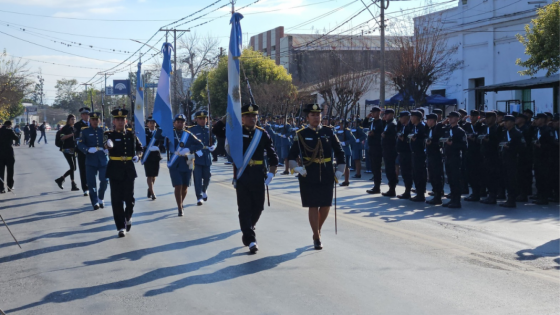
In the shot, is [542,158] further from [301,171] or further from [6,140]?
[6,140]

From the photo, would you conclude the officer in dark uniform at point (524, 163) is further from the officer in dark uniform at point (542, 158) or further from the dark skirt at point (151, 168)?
the dark skirt at point (151, 168)

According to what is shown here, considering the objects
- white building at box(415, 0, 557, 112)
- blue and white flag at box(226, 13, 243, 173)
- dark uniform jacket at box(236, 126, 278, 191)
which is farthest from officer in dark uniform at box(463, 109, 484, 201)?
white building at box(415, 0, 557, 112)

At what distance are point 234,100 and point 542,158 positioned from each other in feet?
26.2

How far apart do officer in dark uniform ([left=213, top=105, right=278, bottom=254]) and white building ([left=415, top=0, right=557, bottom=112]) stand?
21.6 m

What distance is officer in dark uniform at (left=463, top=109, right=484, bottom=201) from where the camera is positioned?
13750 mm

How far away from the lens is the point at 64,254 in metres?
8.61

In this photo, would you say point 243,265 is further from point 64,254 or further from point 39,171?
point 39,171

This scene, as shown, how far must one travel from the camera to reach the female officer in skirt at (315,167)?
8.66 metres

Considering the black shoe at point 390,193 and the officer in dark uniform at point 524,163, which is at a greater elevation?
the officer in dark uniform at point 524,163

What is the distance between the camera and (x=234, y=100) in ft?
29.2

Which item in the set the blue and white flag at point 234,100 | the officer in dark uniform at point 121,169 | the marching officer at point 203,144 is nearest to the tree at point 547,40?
the marching officer at point 203,144

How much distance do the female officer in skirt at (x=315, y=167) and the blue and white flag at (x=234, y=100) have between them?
80cm

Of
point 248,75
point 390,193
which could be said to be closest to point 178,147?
point 390,193

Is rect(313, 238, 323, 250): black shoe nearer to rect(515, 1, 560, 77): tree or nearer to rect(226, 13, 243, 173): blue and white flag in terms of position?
rect(226, 13, 243, 173): blue and white flag
